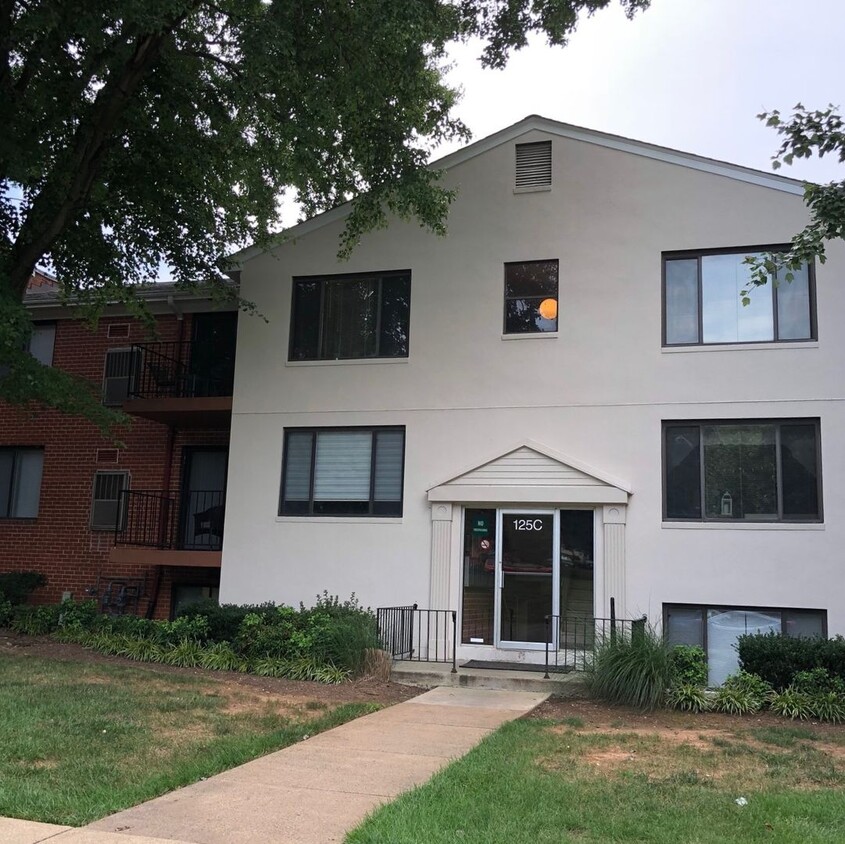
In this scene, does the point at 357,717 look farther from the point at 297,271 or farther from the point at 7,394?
the point at 297,271

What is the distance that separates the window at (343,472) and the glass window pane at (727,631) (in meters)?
4.99

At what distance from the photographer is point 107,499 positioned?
17016mm

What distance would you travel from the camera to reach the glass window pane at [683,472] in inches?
502

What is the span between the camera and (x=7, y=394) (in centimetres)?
1289

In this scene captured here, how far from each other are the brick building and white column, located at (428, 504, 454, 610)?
458 centimetres

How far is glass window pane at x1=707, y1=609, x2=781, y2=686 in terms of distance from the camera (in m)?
12.2

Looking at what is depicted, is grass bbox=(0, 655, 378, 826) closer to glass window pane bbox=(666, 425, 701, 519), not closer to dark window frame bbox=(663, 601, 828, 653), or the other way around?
dark window frame bbox=(663, 601, 828, 653)

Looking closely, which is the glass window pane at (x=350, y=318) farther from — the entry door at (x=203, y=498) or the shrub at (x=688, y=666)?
the shrub at (x=688, y=666)

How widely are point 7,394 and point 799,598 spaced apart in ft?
37.7

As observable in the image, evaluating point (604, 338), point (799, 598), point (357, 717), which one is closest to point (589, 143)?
point (604, 338)

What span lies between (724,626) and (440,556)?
13.8 ft

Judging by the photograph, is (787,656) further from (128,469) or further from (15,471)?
(15,471)

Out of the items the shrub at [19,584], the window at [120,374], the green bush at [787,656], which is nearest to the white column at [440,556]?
the green bush at [787,656]

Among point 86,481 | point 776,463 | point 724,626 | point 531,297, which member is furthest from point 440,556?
point 86,481
